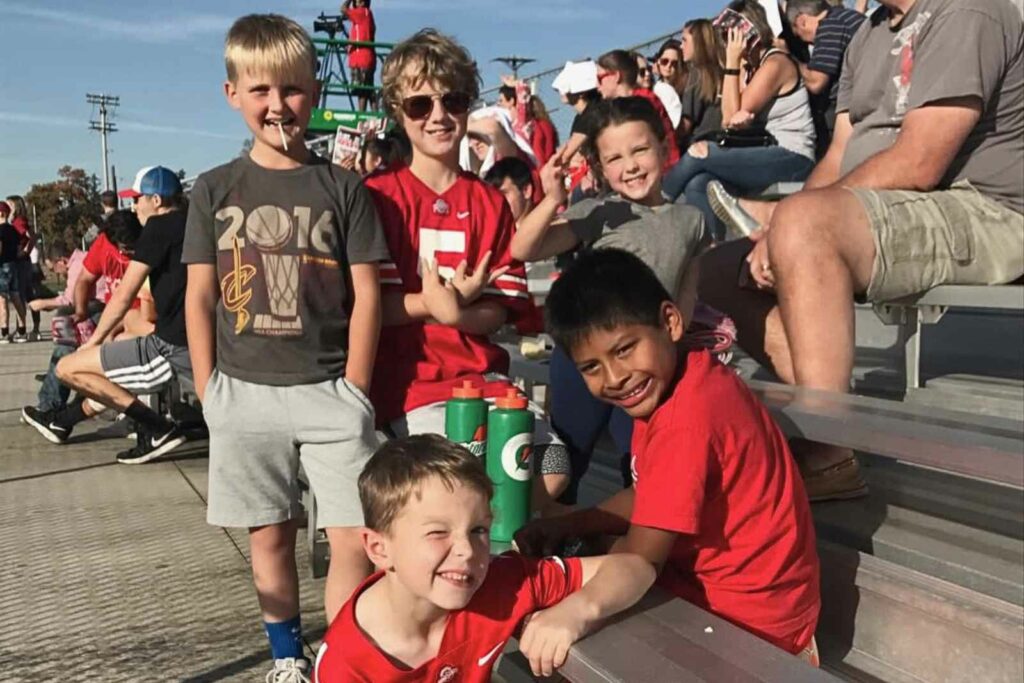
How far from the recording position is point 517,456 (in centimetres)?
251

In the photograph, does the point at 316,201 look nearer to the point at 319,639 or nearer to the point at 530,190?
the point at 319,639

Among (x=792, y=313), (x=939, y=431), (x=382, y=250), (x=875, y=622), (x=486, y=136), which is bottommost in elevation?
(x=875, y=622)

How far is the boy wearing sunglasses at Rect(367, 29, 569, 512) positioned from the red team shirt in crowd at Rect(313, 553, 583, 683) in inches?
28.4

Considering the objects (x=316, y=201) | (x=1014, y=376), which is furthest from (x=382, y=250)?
(x=1014, y=376)

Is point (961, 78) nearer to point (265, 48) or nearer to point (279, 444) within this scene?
point (265, 48)

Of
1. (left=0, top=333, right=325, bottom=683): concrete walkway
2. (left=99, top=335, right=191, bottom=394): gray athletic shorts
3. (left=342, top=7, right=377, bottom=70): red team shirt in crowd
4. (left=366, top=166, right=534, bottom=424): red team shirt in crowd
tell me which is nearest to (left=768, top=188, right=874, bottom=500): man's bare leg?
(left=366, top=166, right=534, bottom=424): red team shirt in crowd

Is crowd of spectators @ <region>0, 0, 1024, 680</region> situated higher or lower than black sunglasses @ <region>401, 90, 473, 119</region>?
lower

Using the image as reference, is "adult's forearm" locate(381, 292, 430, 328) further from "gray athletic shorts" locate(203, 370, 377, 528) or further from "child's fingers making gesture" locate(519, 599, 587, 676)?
"child's fingers making gesture" locate(519, 599, 587, 676)

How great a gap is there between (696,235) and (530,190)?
2527 millimetres

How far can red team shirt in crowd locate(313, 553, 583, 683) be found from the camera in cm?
194

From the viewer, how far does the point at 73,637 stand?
339 cm

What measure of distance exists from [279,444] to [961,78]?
6.93 feet

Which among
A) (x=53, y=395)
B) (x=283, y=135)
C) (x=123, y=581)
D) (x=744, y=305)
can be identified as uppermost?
(x=283, y=135)

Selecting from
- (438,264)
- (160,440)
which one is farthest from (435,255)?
(160,440)
